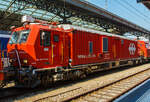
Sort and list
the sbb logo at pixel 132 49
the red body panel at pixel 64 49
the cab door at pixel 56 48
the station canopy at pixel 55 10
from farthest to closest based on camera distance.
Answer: the sbb logo at pixel 132 49 → the station canopy at pixel 55 10 → the cab door at pixel 56 48 → the red body panel at pixel 64 49

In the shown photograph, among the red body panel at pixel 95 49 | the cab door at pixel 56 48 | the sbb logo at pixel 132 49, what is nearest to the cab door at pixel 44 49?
the cab door at pixel 56 48

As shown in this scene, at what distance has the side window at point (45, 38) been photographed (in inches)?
328

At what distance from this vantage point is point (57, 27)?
31.8 ft

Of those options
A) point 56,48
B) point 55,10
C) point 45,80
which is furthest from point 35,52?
point 55,10

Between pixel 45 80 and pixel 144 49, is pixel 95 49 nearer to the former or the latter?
pixel 45 80

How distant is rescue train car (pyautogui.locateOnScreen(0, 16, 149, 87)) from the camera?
26.3 feet

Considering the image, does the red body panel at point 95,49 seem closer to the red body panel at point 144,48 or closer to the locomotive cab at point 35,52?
the locomotive cab at point 35,52

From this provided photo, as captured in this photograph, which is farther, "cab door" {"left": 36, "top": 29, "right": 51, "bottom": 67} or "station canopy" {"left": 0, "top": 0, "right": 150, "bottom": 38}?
"station canopy" {"left": 0, "top": 0, "right": 150, "bottom": 38}

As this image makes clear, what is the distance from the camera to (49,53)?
8.80 metres

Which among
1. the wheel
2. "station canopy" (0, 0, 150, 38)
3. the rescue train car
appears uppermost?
"station canopy" (0, 0, 150, 38)

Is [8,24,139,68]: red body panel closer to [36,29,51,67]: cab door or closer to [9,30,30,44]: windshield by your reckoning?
[36,29,51,67]: cab door

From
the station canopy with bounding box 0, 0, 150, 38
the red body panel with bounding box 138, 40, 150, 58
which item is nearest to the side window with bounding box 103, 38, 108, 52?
the station canopy with bounding box 0, 0, 150, 38

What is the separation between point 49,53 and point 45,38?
35.4 inches

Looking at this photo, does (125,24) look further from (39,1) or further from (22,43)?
(22,43)
